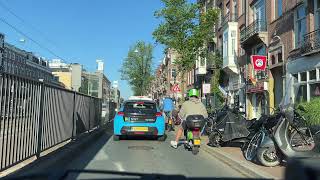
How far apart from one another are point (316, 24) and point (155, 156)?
11563mm

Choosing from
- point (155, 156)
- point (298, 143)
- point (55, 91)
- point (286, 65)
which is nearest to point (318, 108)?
point (298, 143)

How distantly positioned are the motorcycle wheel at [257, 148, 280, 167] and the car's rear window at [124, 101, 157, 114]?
827cm

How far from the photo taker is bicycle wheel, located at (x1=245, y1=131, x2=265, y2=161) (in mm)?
10711

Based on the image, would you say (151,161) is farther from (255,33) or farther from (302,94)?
(255,33)

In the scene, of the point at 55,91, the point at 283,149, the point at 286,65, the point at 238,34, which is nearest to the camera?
the point at 283,149

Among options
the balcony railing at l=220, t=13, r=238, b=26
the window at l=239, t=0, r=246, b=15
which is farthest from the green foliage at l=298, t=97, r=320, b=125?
the balcony railing at l=220, t=13, r=238, b=26

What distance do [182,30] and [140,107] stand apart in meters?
14.3

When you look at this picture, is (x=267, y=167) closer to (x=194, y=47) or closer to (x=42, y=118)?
(x=42, y=118)

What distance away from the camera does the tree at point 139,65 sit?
266ft

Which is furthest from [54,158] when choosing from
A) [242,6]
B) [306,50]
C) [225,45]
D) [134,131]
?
[225,45]

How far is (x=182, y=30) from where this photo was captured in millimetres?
31797

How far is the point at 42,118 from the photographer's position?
11.1 meters

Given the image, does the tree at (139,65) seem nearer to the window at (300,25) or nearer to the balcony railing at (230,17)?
the balcony railing at (230,17)

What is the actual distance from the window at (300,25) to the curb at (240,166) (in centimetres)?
1083
